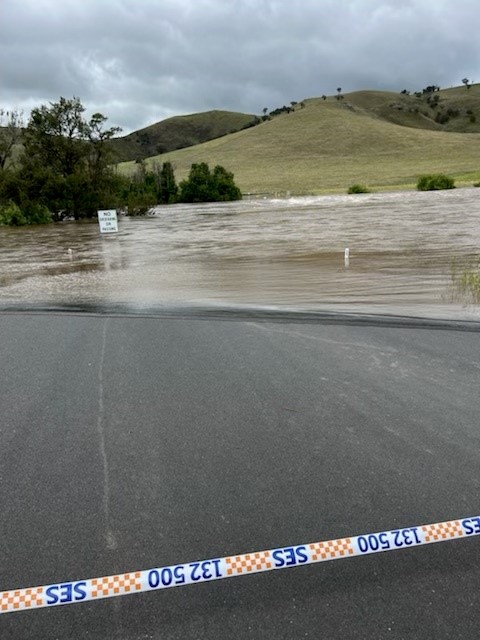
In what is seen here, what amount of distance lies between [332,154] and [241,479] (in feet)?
401

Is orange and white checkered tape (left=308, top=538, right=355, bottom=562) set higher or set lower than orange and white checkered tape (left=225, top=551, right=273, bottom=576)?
lower

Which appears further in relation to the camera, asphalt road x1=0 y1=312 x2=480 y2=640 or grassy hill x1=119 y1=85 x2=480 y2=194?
grassy hill x1=119 y1=85 x2=480 y2=194

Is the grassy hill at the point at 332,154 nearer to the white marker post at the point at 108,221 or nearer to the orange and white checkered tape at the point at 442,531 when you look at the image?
the white marker post at the point at 108,221

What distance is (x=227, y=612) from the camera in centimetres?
242

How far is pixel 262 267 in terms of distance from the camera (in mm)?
15719

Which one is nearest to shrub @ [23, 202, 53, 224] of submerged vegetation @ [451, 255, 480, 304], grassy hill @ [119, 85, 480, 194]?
submerged vegetation @ [451, 255, 480, 304]

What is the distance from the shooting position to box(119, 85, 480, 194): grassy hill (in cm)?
8575

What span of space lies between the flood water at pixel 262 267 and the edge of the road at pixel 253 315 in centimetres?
49

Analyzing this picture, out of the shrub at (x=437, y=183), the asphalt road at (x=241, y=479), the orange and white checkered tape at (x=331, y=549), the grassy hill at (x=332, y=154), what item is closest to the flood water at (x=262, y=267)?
the asphalt road at (x=241, y=479)

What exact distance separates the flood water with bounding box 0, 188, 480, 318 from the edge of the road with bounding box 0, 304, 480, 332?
49 cm

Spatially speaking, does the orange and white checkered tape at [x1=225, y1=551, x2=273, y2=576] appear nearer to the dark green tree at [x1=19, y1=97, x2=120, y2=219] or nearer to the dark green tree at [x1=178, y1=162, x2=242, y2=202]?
the dark green tree at [x1=19, y1=97, x2=120, y2=219]

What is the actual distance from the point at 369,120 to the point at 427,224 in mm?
131373

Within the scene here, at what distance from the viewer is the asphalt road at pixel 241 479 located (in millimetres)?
2424

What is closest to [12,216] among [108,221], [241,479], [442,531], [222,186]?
[108,221]
